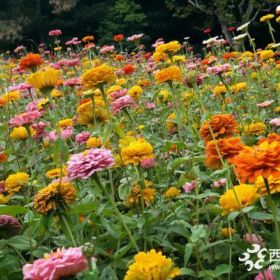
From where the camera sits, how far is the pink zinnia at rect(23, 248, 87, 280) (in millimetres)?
930

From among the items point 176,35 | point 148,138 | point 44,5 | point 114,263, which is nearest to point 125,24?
point 176,35

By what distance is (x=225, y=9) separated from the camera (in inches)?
591

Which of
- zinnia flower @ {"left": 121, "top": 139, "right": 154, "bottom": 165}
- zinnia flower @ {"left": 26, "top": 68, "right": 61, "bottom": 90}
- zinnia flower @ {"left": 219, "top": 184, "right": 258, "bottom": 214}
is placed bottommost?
zinnia flower @ {"left": 219, "top": 184, "right": 258, "bottom": 214}

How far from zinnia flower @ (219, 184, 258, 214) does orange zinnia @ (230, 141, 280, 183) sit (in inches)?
9.7

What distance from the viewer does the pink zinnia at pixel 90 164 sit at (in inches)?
52.2

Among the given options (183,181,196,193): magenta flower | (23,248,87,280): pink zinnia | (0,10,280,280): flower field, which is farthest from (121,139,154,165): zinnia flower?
(23,248,87,280): pink zinnia

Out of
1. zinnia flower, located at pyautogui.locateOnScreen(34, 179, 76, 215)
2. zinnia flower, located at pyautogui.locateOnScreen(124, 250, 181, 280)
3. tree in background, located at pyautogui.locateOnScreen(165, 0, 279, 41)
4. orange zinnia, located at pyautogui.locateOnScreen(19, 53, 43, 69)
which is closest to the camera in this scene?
zinnia flower, located at pyautogui.locateOnScreen(124, 250, 181, 280)

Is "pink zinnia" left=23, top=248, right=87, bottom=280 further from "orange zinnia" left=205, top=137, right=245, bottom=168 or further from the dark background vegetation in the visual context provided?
the dark background vegetation

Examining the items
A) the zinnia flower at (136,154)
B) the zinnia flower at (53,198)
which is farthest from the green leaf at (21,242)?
the zinnia flower at (136,154)

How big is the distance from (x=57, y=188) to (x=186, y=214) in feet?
1.52

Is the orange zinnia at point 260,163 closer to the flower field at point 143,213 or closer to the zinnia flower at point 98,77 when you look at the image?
the flower field at point 143,213

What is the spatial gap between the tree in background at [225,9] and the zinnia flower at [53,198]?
12.5 metres

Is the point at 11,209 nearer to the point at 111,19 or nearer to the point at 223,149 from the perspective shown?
the point at 223,149

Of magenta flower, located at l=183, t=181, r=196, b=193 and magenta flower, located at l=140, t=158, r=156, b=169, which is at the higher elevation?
magenta flower, located at l=140, t=158, r=156, b=169
